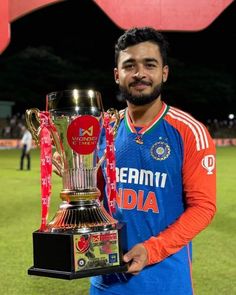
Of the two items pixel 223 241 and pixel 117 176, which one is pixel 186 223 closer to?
pixel 117 176

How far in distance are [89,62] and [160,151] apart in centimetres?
3730

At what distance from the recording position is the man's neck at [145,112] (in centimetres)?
192

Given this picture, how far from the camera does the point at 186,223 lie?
69.7 inches

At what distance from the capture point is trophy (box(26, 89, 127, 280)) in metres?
1.64

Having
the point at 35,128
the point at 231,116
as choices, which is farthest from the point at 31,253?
the point at 231,116

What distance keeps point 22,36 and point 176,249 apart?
3684 cm

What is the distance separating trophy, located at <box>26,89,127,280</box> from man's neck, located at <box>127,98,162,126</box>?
0.07 meters

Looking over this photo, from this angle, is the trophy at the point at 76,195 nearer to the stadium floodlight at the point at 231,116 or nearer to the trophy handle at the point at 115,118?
the trophy handle at the point at 115,118

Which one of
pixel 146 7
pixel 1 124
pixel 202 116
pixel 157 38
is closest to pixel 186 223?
pixel 157 38

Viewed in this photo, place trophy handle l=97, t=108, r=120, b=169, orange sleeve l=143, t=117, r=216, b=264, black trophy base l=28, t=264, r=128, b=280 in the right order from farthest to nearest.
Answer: trophy handle l=97, t=108, r=120, b=169 → orange sleeve l=143, t=117, r=216, b=264 → black trophy base l=28, t=264, r=128, b=280

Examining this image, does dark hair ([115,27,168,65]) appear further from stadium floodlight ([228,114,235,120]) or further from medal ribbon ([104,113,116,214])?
stadium floodlight ([228,114,235,120])

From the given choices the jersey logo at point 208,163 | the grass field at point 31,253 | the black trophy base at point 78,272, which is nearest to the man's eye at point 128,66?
the jersey logo at point 208,163

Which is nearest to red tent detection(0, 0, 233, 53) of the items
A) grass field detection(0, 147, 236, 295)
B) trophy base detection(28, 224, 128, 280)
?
grass field detection(0, 147, 236, 295)

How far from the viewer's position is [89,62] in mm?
38594
